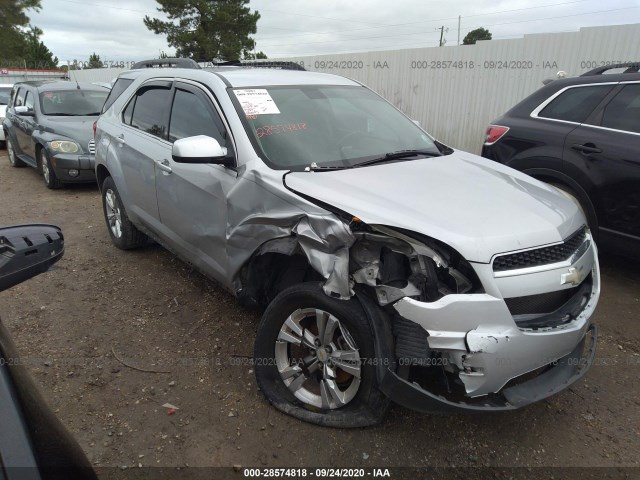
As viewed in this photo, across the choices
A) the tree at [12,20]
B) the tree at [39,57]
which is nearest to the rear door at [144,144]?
the tree at [12,20]

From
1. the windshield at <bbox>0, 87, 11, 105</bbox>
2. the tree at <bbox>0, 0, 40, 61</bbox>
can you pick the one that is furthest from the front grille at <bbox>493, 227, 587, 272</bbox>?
the tree at <bbox>0, 0, 40, 61</bbox>

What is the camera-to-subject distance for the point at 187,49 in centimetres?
3281

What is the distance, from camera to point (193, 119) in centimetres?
339

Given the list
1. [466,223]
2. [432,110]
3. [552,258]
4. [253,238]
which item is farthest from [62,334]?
[432,110]

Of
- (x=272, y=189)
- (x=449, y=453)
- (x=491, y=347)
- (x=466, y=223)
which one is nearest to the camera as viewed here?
(x=491, y=347)

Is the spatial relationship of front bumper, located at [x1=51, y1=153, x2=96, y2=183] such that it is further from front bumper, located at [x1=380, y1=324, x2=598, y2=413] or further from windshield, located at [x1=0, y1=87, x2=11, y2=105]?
windshield, located at [x1=0, y1=87, x2=11, y2=105]

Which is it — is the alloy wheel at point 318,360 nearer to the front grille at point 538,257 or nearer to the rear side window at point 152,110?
the front grille at point 538,257

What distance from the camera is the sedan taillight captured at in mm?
4781

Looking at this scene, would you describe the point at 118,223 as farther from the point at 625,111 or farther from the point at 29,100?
the point at 29,100

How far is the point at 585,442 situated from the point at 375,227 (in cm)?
161

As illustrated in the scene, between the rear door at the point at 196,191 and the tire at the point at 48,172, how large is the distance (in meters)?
4.94

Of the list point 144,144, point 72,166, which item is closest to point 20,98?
point 72,166

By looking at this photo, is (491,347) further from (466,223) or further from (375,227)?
(375,227)

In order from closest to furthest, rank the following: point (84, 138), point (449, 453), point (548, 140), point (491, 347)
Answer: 1. point (491, 347)
2. point (449, 453)
3. point (548, 140)
4. point (84, 138)
